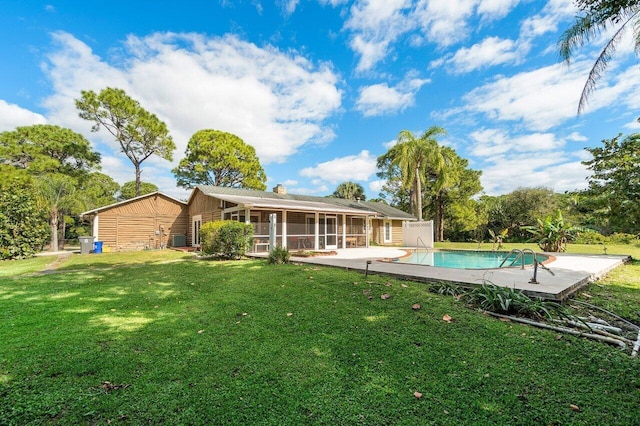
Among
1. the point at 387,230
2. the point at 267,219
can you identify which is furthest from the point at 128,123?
the point at 387,230

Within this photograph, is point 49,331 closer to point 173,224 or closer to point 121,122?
point 173,224

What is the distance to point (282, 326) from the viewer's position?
13.2 feet

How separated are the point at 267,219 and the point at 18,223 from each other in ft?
37.0

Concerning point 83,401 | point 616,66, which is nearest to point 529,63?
point 616,66

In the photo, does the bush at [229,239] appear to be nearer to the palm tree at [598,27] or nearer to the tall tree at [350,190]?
the palm tree at [598,27]

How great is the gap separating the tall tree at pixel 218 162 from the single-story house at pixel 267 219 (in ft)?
34.5

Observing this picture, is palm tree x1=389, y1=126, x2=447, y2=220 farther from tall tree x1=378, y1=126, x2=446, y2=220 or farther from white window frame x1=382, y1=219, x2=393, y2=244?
white window frame x1=382, y1=219, x2=393, y2=244

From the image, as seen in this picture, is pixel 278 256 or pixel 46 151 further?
pixel 46 151

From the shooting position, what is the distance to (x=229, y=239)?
11062 mm

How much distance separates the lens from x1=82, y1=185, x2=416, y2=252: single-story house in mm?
14148

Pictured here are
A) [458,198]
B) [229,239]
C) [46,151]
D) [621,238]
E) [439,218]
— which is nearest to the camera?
[229,239]

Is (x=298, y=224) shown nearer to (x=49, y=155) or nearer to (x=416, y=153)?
(x=416, y=153)

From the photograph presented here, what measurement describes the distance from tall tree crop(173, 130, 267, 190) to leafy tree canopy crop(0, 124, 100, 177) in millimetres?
8543

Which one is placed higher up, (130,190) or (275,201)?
(130,190)
